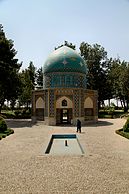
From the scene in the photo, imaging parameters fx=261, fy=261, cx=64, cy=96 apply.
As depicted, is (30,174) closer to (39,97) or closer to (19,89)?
(39,97)

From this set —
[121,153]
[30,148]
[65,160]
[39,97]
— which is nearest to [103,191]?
[65,160]

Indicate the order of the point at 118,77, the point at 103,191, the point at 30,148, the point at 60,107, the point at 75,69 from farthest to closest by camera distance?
the point at 118,77, the point at 75,69, the point at 60,107, the point at 30,148, the point at 103,191

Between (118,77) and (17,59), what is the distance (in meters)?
21.7

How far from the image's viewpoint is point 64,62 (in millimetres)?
31906

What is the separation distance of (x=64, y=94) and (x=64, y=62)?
444cm

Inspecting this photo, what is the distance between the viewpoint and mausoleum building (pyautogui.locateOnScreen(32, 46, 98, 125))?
2950 centimetres

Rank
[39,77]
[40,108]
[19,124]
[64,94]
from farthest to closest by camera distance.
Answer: [39,77] < [40,108] < [19,124] < [64,94]

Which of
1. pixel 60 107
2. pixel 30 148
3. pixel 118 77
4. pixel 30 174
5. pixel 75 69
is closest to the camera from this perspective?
pixel 30 174

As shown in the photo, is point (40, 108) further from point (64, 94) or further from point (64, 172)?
point (64, 172)

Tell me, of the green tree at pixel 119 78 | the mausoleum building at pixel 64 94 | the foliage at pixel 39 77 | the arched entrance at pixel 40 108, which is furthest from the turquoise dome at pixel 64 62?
the foliage at pixel 39 77

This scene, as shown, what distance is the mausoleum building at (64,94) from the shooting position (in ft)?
96.8

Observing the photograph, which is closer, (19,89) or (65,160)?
(65,160)

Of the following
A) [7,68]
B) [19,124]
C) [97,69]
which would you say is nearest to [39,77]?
[97,69]

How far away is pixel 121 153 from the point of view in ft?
40.3
